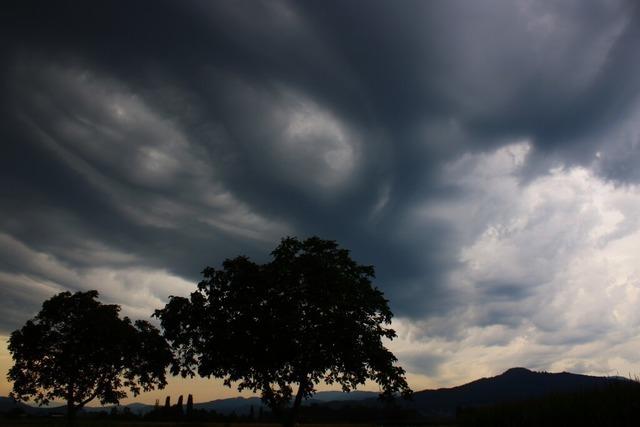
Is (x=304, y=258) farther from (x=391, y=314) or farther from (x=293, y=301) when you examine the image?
(x=391, y=314)

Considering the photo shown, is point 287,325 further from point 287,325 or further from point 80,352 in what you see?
point 80,352

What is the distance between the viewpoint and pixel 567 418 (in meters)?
8.27

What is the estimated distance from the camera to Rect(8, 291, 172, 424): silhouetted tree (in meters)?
49.2

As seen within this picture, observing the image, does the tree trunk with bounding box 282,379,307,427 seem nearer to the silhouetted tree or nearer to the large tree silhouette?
the large tree silhouette

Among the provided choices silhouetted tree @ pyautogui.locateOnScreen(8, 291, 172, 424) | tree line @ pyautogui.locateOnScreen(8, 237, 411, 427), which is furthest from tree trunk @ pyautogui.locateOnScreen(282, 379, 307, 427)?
silhouetted tree @ pyautogui.locateOnScreen(8, 291, 172, 424)

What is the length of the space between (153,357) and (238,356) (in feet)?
65.4

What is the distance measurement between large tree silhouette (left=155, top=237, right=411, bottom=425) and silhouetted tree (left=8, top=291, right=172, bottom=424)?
1433cm

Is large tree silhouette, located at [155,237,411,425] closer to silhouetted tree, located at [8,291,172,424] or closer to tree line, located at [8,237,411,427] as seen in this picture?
tree line, located at [8,237,411,427]

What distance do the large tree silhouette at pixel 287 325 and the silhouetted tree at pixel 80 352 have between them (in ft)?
47.0

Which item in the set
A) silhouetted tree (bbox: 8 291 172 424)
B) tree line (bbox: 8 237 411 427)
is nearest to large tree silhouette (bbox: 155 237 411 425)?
tree line (bbox: 8 237 411 427)

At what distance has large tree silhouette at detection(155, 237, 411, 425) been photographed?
38.2 meters

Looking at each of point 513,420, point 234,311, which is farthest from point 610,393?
point 234,311

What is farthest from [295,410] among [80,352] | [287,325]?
[80,352]

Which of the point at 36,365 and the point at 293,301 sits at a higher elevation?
the point at 293,301
